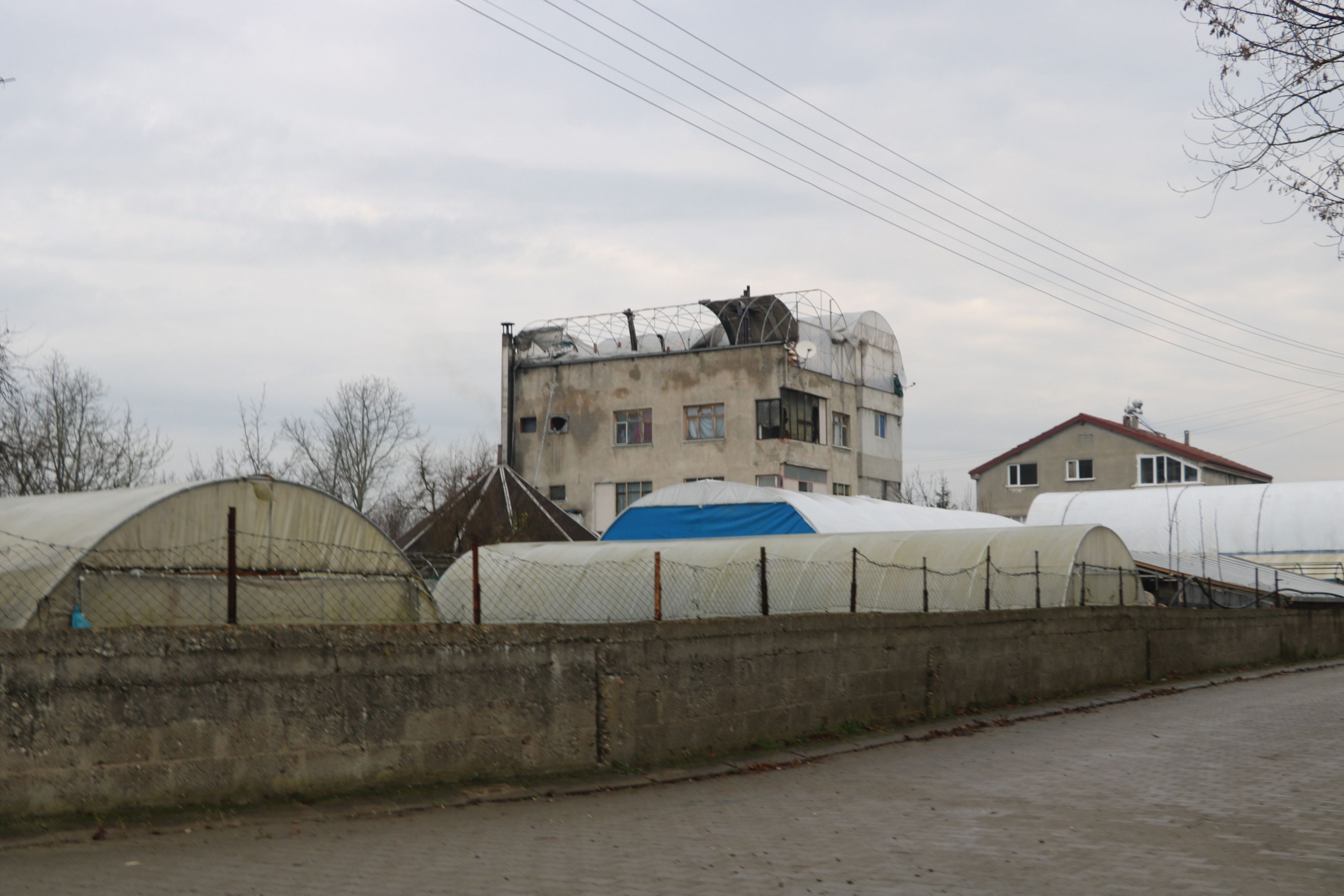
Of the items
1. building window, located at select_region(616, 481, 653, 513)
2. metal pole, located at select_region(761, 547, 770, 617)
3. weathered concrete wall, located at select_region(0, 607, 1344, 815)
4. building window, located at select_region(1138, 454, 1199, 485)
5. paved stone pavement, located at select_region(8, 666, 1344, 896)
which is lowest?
paved stone pavement, located at select_region(8, 666, 1344, 896)

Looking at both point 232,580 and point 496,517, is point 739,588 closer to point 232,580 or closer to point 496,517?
point 232,580

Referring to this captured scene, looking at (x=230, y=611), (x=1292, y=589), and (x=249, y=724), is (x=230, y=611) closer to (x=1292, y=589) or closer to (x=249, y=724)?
(x=249, y=724)

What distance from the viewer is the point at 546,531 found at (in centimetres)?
4712

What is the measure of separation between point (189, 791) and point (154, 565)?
8408 mm

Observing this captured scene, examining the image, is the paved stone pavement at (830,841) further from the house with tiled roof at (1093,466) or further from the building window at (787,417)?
the house with tiled roof at (1093,466)

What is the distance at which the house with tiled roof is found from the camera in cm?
6931

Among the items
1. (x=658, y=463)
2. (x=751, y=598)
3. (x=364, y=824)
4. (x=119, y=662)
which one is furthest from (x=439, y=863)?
(x=658, y=463)

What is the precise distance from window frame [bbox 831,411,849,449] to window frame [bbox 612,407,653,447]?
8.26 meters

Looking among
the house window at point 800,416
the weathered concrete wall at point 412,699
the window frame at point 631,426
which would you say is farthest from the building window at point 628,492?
the weathered concrete wall at point 412,699

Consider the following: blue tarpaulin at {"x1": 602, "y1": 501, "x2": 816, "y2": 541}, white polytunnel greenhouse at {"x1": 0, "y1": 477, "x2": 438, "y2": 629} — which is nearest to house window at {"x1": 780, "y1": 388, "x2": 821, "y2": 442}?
blue tarpaulin at {"x1": 602, "y1": 501, "x2": 816, "y2": 541}

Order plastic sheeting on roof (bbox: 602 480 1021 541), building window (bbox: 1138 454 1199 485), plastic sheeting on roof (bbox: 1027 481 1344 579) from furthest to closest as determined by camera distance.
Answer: building window (bbox: 1138 454 1199 485)
plastic sheeting on roof (bbox: 1027 481 1344 579)
plastic sheeting on roof (bbox: 602 480 1021 541)

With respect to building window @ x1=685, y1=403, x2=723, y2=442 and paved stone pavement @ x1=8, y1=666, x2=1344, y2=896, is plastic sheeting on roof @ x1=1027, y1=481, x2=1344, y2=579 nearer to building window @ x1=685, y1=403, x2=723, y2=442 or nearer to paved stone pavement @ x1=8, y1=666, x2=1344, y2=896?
building window @ x1=685, y1=403, x2=723, y2=442

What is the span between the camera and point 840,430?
2286 inches

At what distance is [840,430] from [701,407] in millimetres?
7058
